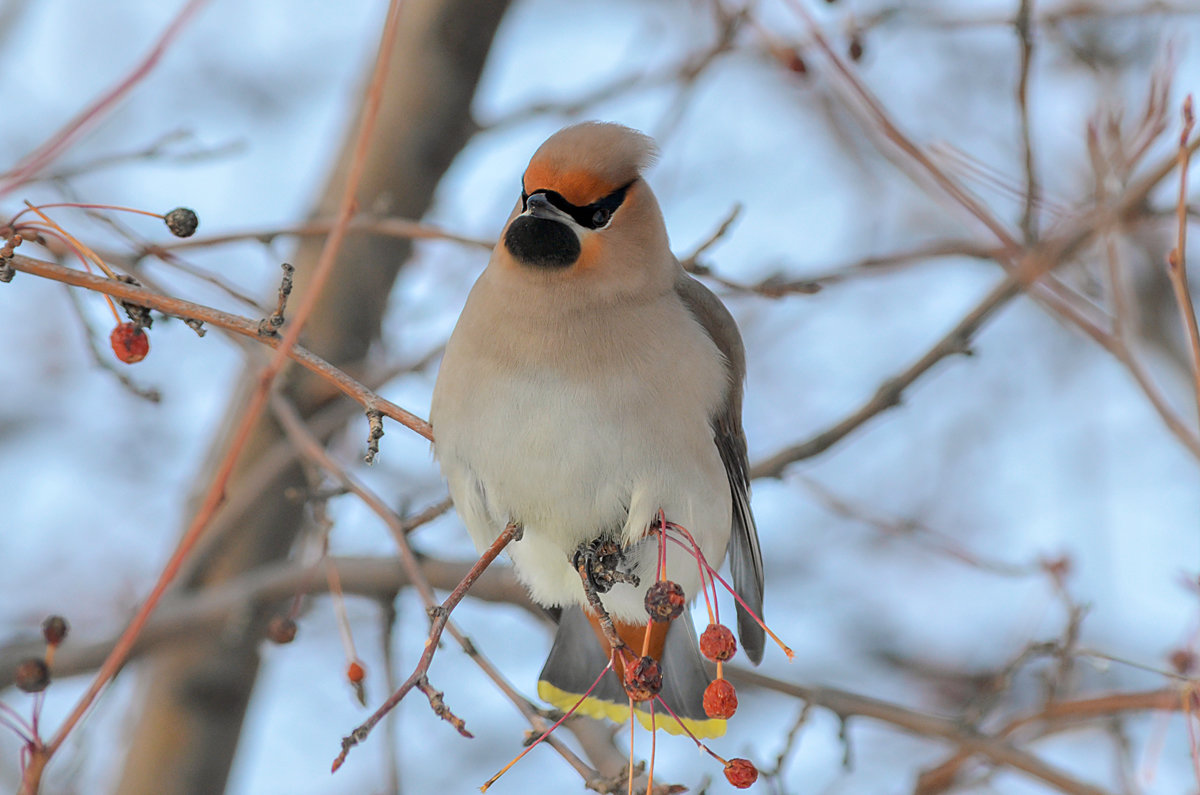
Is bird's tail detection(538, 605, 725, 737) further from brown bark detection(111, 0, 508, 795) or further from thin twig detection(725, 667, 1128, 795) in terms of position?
brown bark detection(111, 0, 508, 795)

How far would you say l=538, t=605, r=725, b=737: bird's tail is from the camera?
12.7ft

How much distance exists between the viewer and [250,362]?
3572 millimetres

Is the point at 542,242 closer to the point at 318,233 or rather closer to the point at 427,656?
the point at 318,233

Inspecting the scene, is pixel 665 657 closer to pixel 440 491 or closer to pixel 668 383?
pixel 668 383

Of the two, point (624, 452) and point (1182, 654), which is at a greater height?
point (624, 452)

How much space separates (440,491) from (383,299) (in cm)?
98

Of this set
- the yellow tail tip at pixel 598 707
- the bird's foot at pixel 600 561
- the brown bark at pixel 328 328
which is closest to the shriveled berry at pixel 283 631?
the bird's foot at pixel 600 561

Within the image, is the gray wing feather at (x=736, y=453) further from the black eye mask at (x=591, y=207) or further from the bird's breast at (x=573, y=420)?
the black eye mask at (x=591, y=207)

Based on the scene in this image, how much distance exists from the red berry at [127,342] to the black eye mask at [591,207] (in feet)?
3.69

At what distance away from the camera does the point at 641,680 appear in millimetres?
2416

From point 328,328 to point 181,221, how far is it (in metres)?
2.57

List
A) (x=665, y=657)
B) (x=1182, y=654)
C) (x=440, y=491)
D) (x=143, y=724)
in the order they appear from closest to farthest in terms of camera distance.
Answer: (x=1182, y=654)
(x=665, y=657)
(x=143, y=724)
(x=440, y=491)

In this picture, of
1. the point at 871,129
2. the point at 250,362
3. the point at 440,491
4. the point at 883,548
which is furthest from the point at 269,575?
the point at 883,548

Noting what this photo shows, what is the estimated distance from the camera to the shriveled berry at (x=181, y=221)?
2250 mm
